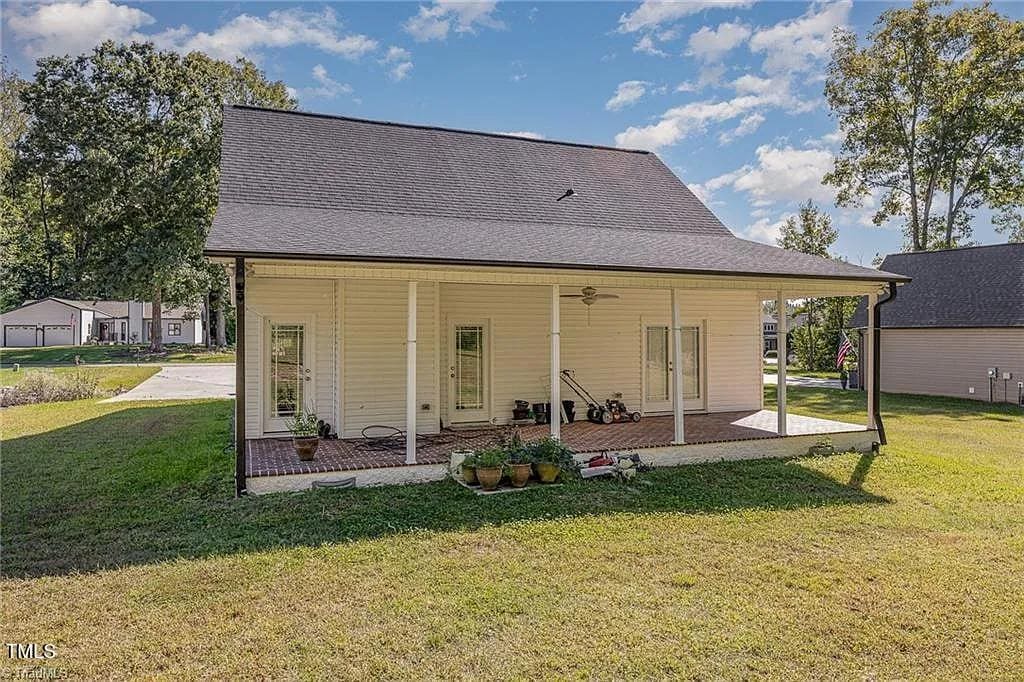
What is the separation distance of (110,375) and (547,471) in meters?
22.1

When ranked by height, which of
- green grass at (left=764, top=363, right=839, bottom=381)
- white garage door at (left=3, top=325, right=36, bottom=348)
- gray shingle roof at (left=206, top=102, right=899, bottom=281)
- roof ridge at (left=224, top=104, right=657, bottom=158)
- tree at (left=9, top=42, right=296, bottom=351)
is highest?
tree at (left=9, top=42, right=296, bottom=351)

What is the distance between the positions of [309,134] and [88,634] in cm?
998

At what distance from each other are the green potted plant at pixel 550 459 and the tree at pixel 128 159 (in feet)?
90.6

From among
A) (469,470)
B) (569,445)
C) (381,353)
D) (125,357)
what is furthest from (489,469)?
(125,357)

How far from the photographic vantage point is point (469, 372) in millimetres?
10547

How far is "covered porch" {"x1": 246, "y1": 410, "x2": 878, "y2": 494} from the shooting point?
23.3 ft

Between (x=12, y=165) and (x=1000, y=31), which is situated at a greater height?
(x=1000, y=31)

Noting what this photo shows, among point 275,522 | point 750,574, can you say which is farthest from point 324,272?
point 750,574

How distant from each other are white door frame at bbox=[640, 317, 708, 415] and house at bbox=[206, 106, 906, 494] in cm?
3

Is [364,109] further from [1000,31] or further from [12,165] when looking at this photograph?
[1000,31]

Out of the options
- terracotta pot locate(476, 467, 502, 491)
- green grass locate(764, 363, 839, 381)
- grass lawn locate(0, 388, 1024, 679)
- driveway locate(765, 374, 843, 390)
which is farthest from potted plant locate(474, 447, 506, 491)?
green grass locate(764, 363, 839, 381)

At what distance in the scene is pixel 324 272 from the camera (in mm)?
6762

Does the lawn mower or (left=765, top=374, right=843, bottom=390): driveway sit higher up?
the lawn mower

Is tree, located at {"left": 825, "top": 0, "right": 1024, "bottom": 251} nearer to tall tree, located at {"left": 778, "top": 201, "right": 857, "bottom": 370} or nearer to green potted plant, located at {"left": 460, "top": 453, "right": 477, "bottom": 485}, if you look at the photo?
tall tree, located at {"left": 778, "top": 201, "right": 857, "bottom": 370}
